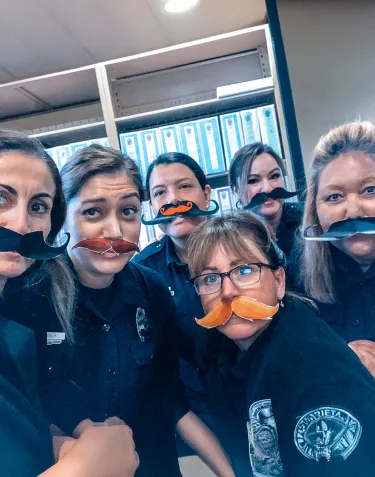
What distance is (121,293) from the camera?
1.04 meters

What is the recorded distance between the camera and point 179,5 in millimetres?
2098

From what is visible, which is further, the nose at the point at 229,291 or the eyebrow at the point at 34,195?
the nose at the point at 229,291

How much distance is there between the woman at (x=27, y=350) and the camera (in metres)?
0.67

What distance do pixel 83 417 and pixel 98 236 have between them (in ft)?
1.26

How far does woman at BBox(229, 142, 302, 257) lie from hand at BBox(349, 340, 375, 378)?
1.72 ft

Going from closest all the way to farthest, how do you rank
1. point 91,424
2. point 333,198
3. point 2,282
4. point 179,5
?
point 2,282 → point 91,424 → point 333,198 → point 179,5

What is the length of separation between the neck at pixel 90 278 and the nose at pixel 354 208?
59 centimetres

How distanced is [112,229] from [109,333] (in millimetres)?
241

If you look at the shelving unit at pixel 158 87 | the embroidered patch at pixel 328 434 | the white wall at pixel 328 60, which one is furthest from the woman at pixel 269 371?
the white wall at pixel 328 60

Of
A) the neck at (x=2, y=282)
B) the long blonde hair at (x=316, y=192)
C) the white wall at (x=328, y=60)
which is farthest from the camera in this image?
the white wall at (x=328, y=60)

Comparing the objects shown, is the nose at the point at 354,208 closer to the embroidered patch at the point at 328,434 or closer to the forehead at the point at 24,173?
the embroidered patch at the point at 328,434

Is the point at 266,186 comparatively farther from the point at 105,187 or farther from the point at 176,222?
the point at 105,187

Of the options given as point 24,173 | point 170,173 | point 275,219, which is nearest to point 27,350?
point 24,173

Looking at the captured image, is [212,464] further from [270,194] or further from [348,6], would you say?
[348,6]
